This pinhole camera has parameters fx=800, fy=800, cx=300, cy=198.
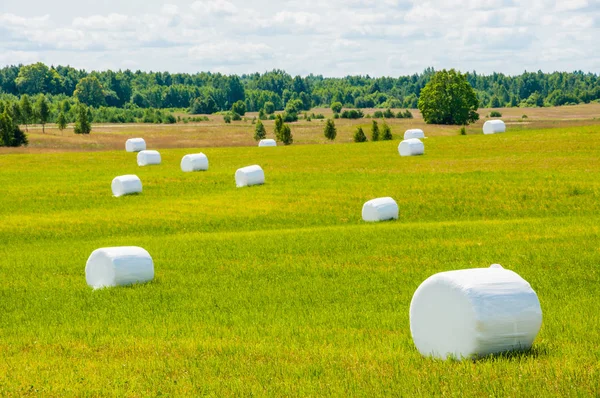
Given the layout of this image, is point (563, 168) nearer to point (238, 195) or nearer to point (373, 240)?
point (238, 195)

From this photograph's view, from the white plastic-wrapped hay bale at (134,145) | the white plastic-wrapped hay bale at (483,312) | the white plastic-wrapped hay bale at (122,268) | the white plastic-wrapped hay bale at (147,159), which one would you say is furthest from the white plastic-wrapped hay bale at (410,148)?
the white plastic-wrapped hay bale at (483,312)

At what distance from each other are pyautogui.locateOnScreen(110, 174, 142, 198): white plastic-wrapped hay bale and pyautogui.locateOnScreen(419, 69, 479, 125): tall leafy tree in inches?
3844

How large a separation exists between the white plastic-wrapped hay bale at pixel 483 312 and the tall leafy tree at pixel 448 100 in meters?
128

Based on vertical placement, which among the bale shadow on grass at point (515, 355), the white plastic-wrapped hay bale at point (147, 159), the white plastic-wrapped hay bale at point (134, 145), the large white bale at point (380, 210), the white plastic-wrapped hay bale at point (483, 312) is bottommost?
the white plastic-wrapped hay bale at point (134, 145)

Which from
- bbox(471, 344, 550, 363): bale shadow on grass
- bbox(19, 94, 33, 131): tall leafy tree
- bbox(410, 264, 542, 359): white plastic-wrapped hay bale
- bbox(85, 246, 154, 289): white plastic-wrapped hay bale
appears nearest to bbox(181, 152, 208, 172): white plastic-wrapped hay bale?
bbox(85, 246, 154, 289): white plastic-wrapped hay bale

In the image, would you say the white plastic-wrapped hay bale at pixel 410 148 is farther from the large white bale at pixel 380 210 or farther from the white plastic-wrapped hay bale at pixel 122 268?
the white plastic-wrapped hay bale at pixel 122 268

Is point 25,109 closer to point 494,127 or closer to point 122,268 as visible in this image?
point 494,127

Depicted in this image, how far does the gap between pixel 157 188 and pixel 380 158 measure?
770 inches

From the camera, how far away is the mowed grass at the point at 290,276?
10.6 m

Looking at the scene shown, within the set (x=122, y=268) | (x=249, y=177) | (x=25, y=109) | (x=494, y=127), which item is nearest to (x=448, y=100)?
(x=494, y=127)

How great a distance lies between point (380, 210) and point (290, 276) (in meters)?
13.8

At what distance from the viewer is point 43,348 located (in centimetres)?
1370

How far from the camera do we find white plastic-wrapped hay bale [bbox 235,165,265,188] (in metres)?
46.6

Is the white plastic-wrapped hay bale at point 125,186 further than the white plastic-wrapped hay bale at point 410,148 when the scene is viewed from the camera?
No
